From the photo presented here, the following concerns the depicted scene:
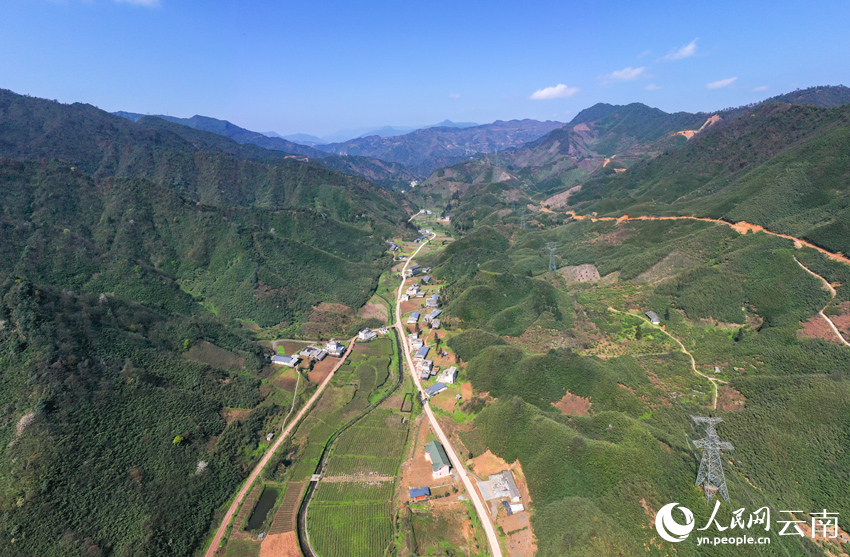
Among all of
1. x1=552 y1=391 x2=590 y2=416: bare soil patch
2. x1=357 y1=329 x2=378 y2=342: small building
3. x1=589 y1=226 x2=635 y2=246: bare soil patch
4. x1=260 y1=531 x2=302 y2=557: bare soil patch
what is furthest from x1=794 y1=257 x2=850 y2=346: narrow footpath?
x1=260 y1=531 x2=302 y2=557: bare soil patch

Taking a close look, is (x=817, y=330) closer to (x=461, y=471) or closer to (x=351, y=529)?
(x=461, y=471)

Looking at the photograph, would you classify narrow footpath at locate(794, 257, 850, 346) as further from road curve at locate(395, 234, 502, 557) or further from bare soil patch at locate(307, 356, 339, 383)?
bare soil patch at locate(307, 356, 339, 383)

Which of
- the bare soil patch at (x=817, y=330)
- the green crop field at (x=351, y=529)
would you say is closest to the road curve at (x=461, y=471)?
the green crop field at (x=351, y=529)

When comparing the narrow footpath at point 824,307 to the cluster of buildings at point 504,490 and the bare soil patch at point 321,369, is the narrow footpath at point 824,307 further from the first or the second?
the bare soil patch at point 321,369

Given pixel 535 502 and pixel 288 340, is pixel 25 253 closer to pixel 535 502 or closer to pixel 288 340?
pixel 288 340

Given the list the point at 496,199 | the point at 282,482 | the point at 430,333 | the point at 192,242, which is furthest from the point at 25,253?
the point at 496,199

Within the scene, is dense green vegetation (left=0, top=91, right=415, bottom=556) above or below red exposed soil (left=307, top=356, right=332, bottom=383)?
above
